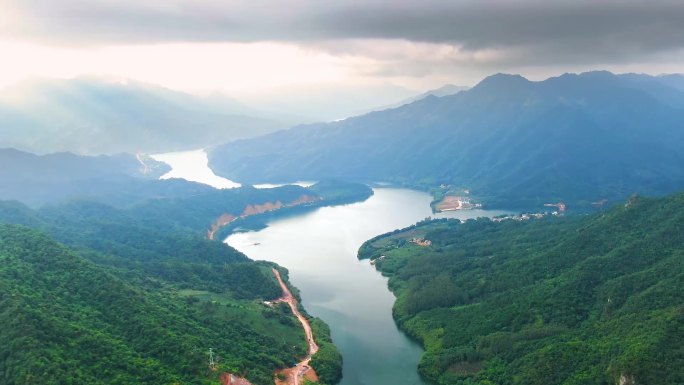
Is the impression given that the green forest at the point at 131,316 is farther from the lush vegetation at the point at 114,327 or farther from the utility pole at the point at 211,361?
the utility pole at the point at 211,361

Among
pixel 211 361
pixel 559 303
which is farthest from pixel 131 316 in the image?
pixel 559 303

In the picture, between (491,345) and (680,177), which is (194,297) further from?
(680,177)

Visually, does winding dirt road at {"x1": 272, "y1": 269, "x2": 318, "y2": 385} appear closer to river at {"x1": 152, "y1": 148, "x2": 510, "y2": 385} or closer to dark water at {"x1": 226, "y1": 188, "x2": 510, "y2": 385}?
river at {"x1": 152, "y1": 148, "x2": 510, "y2": 385}

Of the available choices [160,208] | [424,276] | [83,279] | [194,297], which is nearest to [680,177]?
[424,276]

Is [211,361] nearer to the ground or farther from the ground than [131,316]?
nearer to the ground

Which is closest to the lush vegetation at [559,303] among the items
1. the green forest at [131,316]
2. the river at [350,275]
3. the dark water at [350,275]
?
the river at [350,275]

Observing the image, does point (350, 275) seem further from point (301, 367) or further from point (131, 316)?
point (131, 316)
